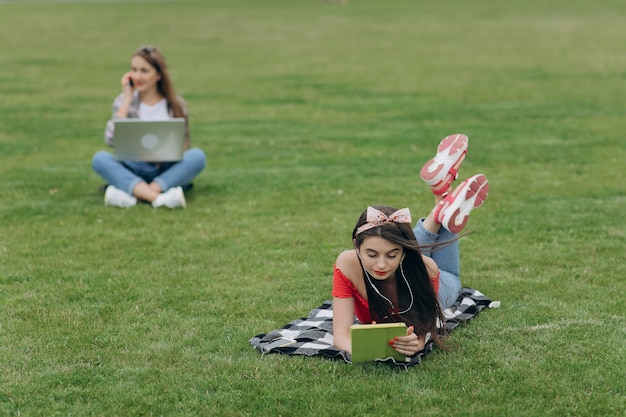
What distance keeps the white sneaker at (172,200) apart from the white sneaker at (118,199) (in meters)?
0.24

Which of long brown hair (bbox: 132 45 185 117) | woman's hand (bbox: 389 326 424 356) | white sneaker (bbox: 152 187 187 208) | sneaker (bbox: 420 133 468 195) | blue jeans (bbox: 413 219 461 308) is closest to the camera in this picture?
woman's hand (bbox: 389 326 424 356)

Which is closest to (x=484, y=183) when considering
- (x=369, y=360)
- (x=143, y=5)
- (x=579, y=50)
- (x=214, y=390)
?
(x=369, y=360)

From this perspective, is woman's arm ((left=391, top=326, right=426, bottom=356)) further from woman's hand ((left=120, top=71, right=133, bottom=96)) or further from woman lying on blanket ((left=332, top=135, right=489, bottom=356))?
woman's hand ((left=120, top=71, right=133, bottom=96))

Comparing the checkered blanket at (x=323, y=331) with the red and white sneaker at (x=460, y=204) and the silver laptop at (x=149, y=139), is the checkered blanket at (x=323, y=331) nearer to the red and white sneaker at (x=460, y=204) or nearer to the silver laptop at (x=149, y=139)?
the red and white sneaker at (x=460, y=204)

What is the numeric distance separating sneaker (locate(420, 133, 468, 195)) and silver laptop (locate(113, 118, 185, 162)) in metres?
3.23

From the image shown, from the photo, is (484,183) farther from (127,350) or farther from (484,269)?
(127,350)

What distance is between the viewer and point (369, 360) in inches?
196

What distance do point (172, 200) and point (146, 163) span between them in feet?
2.47

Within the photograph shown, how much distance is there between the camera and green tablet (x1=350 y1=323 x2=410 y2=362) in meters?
4.81

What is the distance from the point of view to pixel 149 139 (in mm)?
8883

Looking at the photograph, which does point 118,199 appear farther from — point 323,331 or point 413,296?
point 413,296

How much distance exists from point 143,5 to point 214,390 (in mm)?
38222

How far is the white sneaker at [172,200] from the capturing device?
8773mm

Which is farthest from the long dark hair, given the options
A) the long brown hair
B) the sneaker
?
the long brown hair
